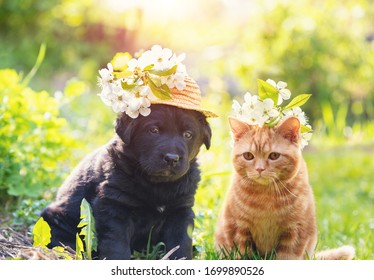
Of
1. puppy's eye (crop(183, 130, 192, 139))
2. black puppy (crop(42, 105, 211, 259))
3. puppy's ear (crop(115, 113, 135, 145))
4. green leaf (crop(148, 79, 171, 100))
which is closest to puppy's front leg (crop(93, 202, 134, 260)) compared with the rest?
black puppy (crop(42, 105, 211, 259))

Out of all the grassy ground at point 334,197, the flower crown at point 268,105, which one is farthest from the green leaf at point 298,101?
the grassy ground at point 334,197

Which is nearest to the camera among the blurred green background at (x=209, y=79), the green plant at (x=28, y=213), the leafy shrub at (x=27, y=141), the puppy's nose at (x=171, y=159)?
the puppy's nose at (x=171, y=159)

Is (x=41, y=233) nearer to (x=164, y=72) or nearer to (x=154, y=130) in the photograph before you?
(x=154, y=130)

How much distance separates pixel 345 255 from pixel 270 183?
→ 70 centimetres

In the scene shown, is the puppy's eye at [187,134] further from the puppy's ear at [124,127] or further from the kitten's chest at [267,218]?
the kitten's chest at [267,218]

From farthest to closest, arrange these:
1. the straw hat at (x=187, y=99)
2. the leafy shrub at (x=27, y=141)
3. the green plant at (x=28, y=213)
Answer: the leafy shrub at (x=27, y=141) → the green plant at (x=28, y=213) → the straw hat at (x=187, y=99)

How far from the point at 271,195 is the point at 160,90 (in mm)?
756

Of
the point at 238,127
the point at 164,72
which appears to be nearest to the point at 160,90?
the point at 164,72

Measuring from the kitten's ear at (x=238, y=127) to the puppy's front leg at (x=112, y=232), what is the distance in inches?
27.1

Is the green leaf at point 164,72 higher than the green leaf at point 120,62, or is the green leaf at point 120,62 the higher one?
the green leaf at point 120,62

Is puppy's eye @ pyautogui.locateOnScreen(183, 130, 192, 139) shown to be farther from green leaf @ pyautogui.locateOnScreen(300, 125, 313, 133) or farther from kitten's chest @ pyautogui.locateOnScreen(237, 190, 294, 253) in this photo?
green leaf @ pyautogui.locateOnScreen(300, 125, 313, 133)

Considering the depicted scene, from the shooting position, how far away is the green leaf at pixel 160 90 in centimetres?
287

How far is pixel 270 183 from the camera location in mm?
2980

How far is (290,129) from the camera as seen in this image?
9.70ft
